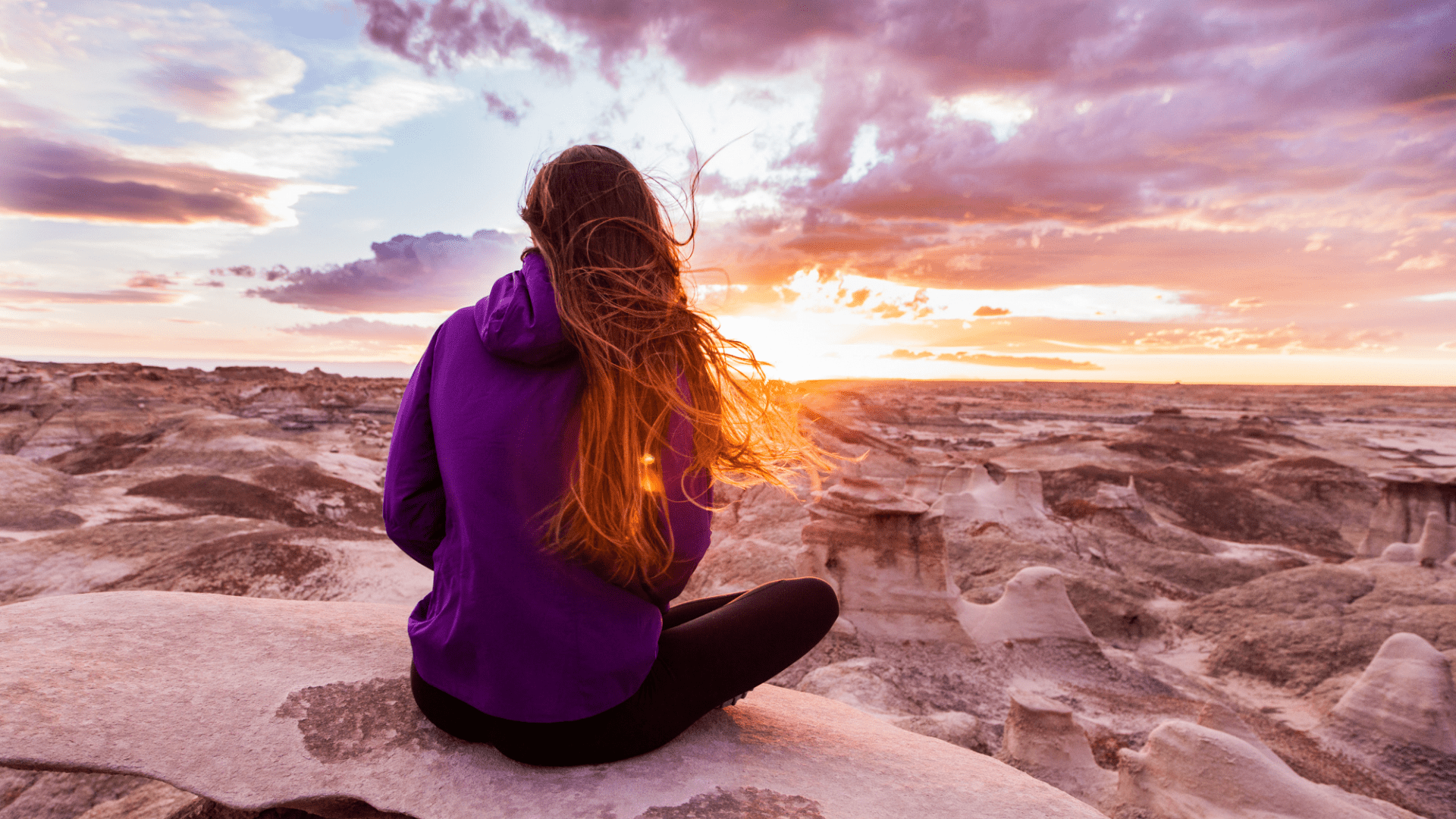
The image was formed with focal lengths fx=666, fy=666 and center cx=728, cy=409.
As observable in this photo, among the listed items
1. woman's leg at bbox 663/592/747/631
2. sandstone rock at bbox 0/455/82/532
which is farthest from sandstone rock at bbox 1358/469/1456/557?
sandstone rock at bbox 0/455/82/532

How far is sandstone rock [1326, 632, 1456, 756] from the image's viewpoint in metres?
7.40

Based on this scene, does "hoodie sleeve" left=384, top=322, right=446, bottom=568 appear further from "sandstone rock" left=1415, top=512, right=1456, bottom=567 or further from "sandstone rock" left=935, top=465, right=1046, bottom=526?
"sandstone rock" left=1415, top=512, right=1456, bottom=567

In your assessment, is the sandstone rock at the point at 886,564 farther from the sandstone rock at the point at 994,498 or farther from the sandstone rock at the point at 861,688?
the sandstone rock at the point at 994,498

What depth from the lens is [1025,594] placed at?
388 inches

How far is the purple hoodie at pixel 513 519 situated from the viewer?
185 cm

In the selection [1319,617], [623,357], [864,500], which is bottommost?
[1319,617]

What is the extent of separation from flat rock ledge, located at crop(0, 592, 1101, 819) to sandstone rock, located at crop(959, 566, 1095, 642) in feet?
25.7

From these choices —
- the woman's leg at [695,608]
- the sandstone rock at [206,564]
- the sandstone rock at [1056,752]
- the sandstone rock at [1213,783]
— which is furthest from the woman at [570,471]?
the sandstone rock at [206,564]

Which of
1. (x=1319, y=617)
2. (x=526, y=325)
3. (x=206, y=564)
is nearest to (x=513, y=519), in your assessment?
(x=526, y=325)

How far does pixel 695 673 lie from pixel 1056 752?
561 cm

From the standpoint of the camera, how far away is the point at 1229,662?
34.7ft

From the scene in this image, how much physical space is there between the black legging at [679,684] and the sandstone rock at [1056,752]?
4.93 metres

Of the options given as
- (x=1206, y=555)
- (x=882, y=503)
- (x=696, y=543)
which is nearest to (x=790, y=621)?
(x=696, y=543)

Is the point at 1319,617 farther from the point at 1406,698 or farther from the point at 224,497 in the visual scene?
the point at 224,497
